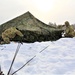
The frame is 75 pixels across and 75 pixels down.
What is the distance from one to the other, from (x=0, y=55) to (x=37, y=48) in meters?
1.71

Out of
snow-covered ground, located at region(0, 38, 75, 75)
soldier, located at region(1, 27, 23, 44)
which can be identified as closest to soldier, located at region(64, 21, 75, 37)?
snow-covered ground, located at region(0, 38, 75, 75)

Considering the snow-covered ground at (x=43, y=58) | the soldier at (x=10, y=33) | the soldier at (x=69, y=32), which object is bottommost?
the snow-covered ground at (x=43, y=58)

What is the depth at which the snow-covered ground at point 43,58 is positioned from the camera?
6.96 metres

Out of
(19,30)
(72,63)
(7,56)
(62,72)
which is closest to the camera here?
(62,72)

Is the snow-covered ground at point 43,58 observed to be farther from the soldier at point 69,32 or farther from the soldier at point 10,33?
the soldier at point 69,32

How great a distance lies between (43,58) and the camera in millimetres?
8203

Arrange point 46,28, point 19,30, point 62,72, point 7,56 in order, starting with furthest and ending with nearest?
point 46,28
point 19,30
point 7,56
point 62,72

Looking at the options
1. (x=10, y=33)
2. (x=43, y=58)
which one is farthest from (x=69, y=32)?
(x=43, y=58)

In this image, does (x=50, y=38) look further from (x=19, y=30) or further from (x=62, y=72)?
(x=62, y=72)

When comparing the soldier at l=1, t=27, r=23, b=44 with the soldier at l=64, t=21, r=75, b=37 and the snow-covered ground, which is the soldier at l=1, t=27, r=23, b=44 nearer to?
the snow-covered ground

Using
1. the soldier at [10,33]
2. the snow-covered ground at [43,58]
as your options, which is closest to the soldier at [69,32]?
the snow-covered ground at [43,58]

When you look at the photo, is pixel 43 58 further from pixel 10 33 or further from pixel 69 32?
pixel 69 32

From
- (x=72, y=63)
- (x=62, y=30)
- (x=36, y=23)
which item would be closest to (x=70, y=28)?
(x=62, y=30)

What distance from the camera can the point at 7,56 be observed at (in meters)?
8.22
